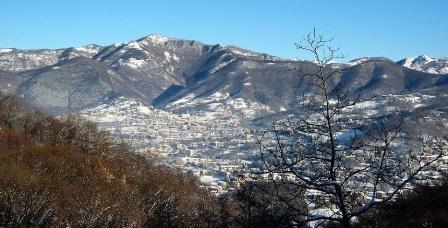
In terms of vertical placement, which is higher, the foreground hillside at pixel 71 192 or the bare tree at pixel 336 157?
the bare tree at pixel 336 157

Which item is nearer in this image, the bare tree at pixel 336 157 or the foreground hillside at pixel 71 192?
the bare tree at pixel 336 157

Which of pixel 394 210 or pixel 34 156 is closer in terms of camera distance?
pixel 394 210

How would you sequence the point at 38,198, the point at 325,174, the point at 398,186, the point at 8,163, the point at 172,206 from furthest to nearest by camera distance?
the point at 172,206 → the point at 8,163 → the point at 38,198 → the point at 325,174 → the point at 398,186

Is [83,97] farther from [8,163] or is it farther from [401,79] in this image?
[8,163]

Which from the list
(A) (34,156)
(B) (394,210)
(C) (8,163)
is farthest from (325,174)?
(A) (34,156)

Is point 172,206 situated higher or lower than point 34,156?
lower
